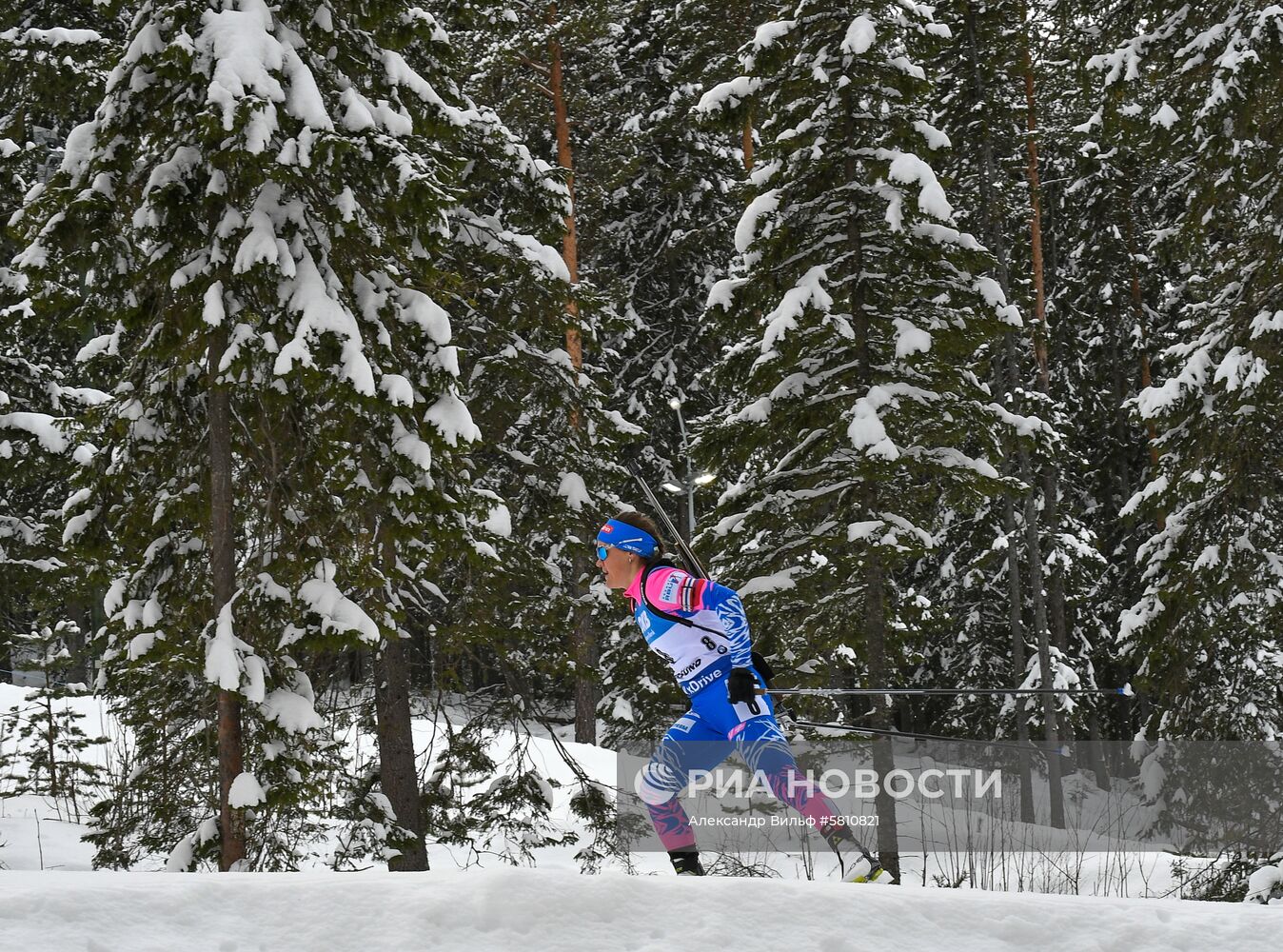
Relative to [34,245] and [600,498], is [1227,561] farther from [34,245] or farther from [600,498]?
[34,245]

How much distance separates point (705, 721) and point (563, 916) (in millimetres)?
2402

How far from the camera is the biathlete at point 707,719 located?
553 centimetres

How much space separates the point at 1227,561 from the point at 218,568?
9432 millimetres

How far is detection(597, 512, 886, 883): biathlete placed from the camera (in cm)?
553

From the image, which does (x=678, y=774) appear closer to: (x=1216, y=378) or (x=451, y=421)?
(x=451, y=421)

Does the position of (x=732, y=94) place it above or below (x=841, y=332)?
above

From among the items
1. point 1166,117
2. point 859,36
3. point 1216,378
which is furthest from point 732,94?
point 1216,378

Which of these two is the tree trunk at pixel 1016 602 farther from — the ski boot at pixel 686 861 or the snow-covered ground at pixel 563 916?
the snow-covered ground at pixel 563 916

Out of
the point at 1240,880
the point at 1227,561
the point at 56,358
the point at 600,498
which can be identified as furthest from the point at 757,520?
the point at 56,358

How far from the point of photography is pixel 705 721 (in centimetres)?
565

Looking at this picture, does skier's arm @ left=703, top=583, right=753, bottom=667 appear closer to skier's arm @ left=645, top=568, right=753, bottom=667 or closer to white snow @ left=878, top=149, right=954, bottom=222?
skier's arm @ left=645, top=568, right=753, bottom=667

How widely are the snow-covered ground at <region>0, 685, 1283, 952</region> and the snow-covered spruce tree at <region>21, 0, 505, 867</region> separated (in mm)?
3379

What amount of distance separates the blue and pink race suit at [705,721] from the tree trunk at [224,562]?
2.90 meters

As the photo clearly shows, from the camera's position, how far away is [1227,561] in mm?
10914
